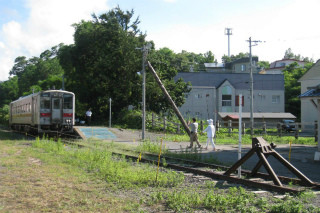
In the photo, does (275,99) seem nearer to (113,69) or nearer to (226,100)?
(226,100)

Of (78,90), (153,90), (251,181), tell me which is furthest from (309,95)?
(78,90)

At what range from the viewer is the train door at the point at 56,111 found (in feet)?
74.7

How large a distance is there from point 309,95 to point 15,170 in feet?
34.2

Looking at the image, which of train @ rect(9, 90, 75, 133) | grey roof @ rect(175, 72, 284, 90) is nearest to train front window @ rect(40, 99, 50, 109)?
train @ rect(9, 90, 75, 133)

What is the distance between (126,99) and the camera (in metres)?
33.3

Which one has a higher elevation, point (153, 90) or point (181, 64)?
point (181, 64)

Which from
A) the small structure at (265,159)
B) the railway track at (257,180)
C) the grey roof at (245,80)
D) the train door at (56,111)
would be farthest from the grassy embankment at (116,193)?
the grey roof at (245,80)

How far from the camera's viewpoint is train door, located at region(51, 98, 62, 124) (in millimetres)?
22766

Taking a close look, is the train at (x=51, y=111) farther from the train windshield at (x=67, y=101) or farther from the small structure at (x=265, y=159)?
the small structure at (x=265, y=159)

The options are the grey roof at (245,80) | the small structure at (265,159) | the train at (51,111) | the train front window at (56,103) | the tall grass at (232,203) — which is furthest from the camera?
the grey roof at (245,80)

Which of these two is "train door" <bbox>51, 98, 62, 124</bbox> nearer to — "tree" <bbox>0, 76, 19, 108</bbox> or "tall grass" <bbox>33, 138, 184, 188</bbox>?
"tall grass" <bbox>33, 138, 184, 188</bbox>

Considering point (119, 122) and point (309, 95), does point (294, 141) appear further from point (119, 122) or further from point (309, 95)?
point (119, 122)

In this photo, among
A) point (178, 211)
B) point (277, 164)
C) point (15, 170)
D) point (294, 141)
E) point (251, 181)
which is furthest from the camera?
point (294, 141)

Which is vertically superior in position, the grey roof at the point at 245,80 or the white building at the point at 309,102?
the grey roof at the point at 245,80
